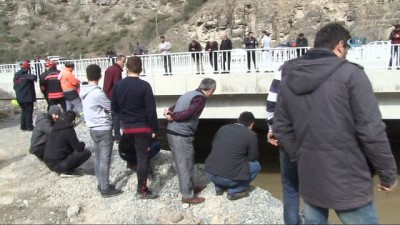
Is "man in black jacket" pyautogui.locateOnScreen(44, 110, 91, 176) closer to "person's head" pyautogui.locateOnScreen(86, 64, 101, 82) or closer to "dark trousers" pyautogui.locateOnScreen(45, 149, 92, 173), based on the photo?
"dark trousers" pyautogui.locateOnScreen(45, 149, 92, 173)

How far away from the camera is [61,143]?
7082 millimetres

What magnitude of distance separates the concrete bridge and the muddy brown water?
1.79 m

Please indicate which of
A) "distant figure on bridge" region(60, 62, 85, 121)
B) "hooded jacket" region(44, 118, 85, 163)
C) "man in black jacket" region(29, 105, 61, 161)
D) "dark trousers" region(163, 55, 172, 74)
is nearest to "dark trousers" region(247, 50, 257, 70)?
"dark trousers" region(163, 55, 172, 74)

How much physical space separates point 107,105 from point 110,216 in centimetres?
154

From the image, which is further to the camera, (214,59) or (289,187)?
(214,59)

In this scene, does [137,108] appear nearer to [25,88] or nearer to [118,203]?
[118,203]

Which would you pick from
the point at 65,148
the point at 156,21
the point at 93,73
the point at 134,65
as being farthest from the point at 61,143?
the point at 156,21

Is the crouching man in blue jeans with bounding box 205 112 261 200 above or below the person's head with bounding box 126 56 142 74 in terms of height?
below

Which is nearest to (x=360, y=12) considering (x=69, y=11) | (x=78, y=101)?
(x=78, y=101)

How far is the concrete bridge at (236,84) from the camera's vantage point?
1075 cm

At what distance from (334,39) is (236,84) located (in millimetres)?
8822

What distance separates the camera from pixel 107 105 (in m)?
6.20

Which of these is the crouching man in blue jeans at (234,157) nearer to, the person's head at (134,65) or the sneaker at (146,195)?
the sneaker at (146,195)

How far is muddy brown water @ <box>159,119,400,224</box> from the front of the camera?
8.84 m
